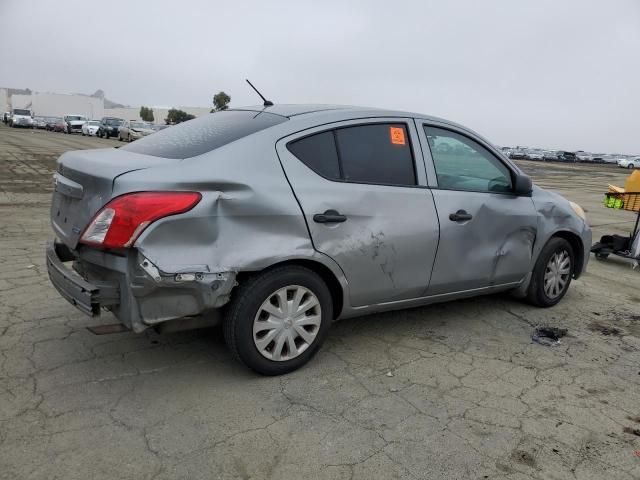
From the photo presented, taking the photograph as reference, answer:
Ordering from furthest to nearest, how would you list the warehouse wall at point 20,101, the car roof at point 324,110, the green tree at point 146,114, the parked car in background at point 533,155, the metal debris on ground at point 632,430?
the green tree at point 146,114 → the warehouse wall at point 20,101 → the parked car in background at point 533,155 → the car roof at point 324,110 → the metal debris on ground at point 632,430

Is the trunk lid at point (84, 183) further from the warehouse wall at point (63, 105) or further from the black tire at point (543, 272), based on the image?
the warehouse wall at point (63, 105)

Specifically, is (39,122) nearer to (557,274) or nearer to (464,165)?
(464,165)

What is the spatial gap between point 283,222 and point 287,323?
627 millimetres

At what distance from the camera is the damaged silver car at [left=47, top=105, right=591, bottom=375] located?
2801mm

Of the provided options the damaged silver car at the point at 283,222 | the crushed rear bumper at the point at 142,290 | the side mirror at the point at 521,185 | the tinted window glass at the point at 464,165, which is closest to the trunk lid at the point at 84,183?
the damaged silver car at the point at 283,222

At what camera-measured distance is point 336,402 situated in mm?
3039

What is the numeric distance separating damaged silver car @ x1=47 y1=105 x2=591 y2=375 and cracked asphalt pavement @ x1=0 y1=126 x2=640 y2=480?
36cm

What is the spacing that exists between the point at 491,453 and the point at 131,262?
2093 mm

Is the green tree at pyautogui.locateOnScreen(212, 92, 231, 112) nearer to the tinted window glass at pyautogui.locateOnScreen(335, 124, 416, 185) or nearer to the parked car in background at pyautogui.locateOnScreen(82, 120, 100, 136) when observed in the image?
the parked car in background at pyautogui.locateOnScreen(82, 120, 100, 136)

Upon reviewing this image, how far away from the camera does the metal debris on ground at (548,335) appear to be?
4.08 meters

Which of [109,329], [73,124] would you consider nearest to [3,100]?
[73,124]

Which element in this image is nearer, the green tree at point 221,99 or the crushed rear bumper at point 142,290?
the crushed rear bumper at point 142,290

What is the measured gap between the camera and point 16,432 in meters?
2.59

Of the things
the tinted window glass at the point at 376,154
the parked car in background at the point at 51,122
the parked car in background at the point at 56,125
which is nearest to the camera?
the tinted window glass at the point at 376,154
